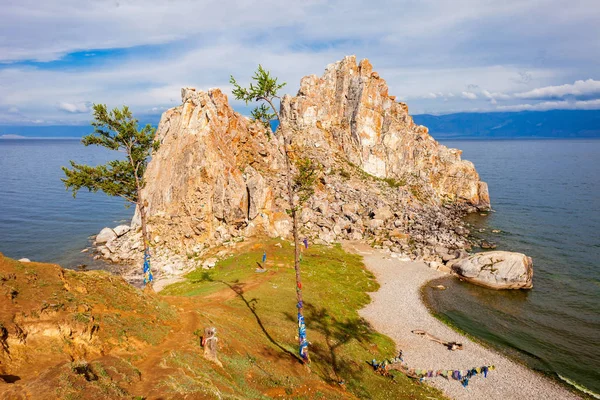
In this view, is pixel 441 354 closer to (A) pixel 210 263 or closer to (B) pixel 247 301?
(B) pixel 247 301

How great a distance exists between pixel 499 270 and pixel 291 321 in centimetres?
4459

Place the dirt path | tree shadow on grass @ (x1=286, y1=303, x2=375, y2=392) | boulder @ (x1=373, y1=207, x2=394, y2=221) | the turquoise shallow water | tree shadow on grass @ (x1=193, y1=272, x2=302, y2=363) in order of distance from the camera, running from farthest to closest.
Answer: boulder @ (x1=373, y1=207, x2=394, y2=221), the turquoise shallow water, tree shadow on grass @ (x1=286, y1=303, x2=375, y2=392), tree shadow on grass @ (x1=193, y1=272, x2=302, y2=363), the dirt path

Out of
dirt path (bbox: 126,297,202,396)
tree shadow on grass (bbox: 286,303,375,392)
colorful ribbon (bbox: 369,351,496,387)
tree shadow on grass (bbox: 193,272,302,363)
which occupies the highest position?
dirt path (bbox: 126,297,202,396)

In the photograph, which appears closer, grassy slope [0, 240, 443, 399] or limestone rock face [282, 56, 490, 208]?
grassy slope [0, 240, 443, 399]

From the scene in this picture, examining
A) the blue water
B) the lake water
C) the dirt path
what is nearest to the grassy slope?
the dirt path

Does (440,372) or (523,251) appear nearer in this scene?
(440,372)

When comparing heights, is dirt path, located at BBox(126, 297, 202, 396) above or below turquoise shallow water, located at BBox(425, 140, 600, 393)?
above

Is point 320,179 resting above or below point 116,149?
below

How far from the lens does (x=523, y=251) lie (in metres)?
76.2

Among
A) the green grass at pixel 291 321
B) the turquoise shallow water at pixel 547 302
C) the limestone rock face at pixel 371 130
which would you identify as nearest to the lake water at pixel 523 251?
the turquoise shallow water at pixel 547 302

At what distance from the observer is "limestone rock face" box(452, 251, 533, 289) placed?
58.2 m

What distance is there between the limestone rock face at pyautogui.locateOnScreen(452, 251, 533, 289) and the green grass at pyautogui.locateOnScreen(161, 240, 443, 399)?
1907 cm

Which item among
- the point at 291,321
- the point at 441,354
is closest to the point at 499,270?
the point at 441,354

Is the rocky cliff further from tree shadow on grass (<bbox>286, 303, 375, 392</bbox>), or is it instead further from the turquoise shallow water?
tree shadow on grass (<bbox>286, 303, 375, 392</bbox>)
